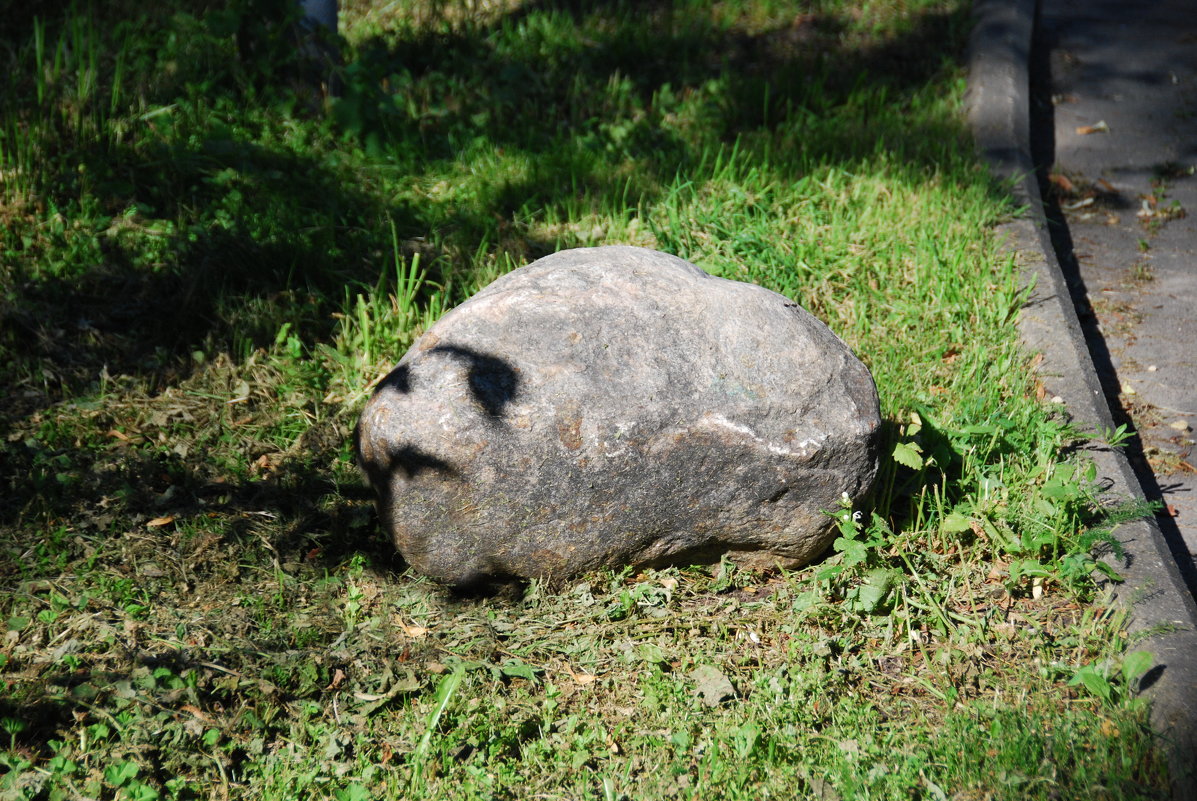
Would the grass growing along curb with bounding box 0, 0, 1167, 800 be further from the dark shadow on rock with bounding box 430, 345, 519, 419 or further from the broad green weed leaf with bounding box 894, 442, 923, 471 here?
the dark shadow on rock with bounding box 430, 345, 519, 419

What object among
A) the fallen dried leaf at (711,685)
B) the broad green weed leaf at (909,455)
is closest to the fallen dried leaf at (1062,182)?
the broad green weed leaf at (909,455)

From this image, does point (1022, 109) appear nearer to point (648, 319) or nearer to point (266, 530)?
point (648, 319)

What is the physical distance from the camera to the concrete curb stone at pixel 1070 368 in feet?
8.73

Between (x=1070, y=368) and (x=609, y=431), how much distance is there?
7.19 feet

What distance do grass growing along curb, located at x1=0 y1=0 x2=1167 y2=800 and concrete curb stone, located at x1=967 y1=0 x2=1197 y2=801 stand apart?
0.30 feet

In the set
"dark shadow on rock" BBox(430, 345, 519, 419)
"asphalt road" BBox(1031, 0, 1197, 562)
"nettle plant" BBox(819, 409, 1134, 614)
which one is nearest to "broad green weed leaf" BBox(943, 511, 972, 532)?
"nettle plant" BBox(819, 409, 1134, 614)

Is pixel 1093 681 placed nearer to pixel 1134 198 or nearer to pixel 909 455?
pixel 909 455

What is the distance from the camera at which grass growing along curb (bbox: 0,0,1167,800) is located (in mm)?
2645

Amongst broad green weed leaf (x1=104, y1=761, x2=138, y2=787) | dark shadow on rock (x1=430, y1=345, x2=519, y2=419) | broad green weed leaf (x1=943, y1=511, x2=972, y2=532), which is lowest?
broad green weed leaf (x1=104, y1=761, x2=138, y2=787)

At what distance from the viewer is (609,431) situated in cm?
294

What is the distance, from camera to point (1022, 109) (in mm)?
6082

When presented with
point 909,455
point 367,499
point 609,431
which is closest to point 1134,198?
point 909,455

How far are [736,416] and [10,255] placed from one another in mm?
3267

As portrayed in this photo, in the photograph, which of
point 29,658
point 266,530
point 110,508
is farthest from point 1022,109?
point 29,658
